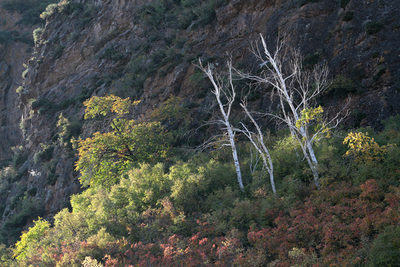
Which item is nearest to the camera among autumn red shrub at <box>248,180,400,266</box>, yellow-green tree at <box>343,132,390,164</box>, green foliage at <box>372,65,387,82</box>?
autumn red shrub at <box>248,180,400,266</box>

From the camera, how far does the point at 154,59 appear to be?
97.2 ft

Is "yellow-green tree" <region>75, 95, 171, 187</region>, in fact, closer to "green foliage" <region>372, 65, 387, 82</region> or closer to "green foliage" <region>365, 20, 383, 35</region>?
"green foliage" <region>372, 65, 387, 82</region>

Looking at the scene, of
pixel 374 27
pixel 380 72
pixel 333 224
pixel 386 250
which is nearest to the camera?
pixel 386 250

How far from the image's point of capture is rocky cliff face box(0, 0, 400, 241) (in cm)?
1548

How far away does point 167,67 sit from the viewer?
87.5ft

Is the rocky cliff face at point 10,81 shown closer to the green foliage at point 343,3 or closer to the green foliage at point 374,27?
the green foliage at point 343,3

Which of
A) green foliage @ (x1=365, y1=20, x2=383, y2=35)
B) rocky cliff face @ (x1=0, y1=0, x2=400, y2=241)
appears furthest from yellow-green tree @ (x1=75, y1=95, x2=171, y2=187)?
green foliage @ (x1=365, y1=20, x2=383, y2=35)

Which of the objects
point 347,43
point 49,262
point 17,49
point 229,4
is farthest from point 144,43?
point 17,49

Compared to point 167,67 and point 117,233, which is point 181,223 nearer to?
point 117,233

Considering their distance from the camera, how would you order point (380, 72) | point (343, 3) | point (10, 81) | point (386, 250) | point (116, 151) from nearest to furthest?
point (386, 250)
point (380, 72)
point (116, 151)
point (343, 3)
point (10, 81)

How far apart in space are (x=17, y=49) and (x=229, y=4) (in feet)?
161

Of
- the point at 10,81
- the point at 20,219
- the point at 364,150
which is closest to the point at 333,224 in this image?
the point at 364,150

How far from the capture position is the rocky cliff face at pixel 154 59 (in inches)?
609

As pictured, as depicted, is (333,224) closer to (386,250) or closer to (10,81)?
(386,250)
